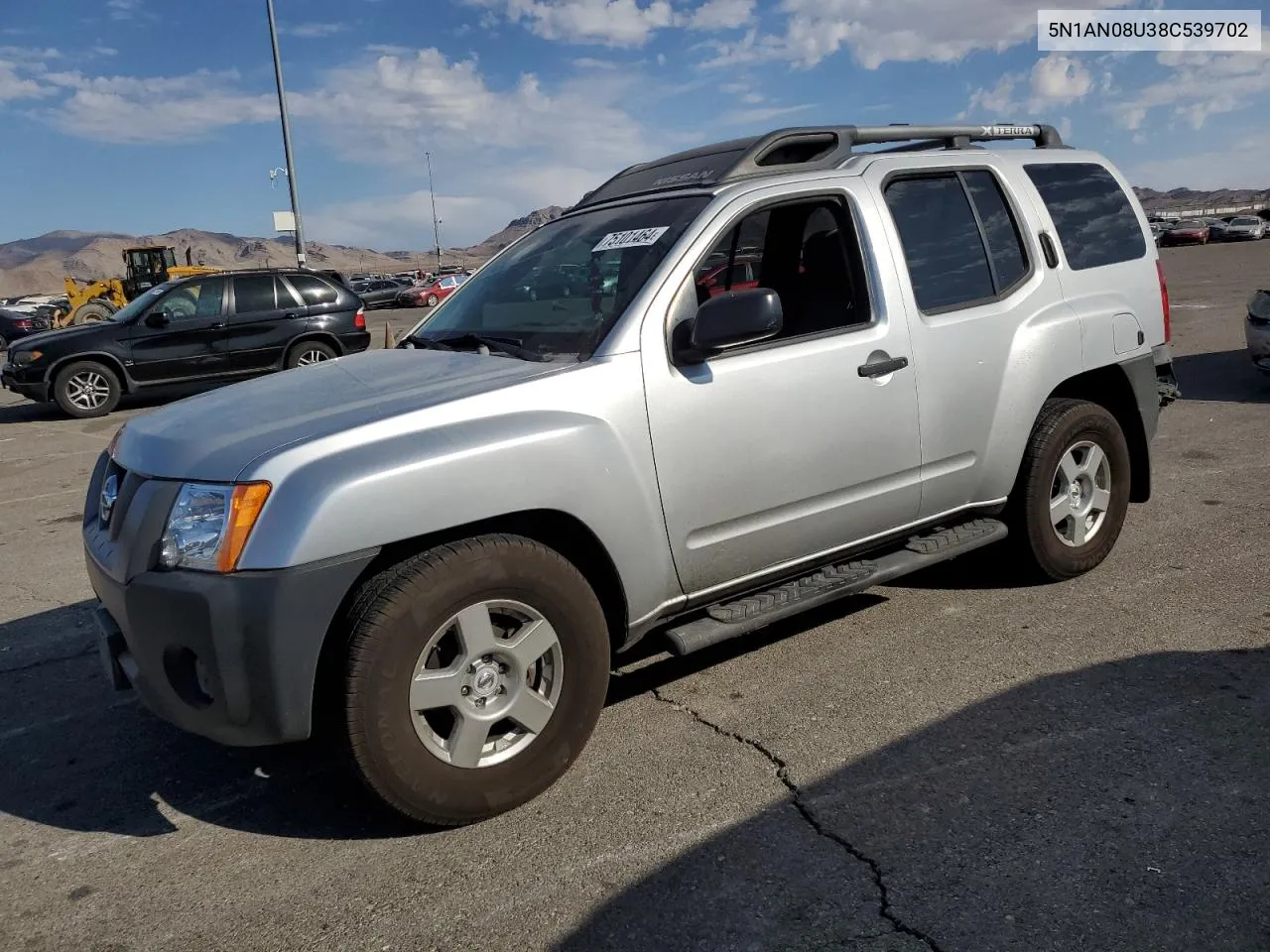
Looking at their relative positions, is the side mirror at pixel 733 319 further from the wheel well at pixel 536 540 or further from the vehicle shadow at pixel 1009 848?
→ the vehicle shadow at pixel 1009 848

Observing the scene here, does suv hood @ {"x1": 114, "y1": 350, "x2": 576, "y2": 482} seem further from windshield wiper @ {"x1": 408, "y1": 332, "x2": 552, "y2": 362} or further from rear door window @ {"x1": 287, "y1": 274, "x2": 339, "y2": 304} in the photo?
rear door window @ {"x1": 287, "y1": 274, "x2": 339, "y2": 304}

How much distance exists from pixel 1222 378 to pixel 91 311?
29539 millimetres

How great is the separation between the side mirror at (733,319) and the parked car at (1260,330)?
25.3 ft

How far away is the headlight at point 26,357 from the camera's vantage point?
496 inches

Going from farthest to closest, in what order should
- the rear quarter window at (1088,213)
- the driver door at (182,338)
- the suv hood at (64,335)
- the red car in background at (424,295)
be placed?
the red car in background at (424,295) → the driver door at (182,338) → the suv hood at (64,335) → the rear quarter window at (1088,213)

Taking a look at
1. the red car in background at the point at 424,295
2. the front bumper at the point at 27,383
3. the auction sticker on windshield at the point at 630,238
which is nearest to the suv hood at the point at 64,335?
the front bumper at the point at 27,383

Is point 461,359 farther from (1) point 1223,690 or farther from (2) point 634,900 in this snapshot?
(1) point 1223,690

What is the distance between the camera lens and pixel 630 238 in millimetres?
3746

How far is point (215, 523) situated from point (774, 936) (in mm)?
1780

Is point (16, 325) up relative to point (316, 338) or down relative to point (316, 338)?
up

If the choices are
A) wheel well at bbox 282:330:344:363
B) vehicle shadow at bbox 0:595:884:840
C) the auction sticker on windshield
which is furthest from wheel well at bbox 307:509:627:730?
wheel well at bbox 282:330:344:363

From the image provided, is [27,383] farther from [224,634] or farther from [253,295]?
[224,634]

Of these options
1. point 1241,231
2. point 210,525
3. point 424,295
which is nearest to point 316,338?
point 210,525

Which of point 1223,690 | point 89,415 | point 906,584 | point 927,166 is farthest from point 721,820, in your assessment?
point 89,415
